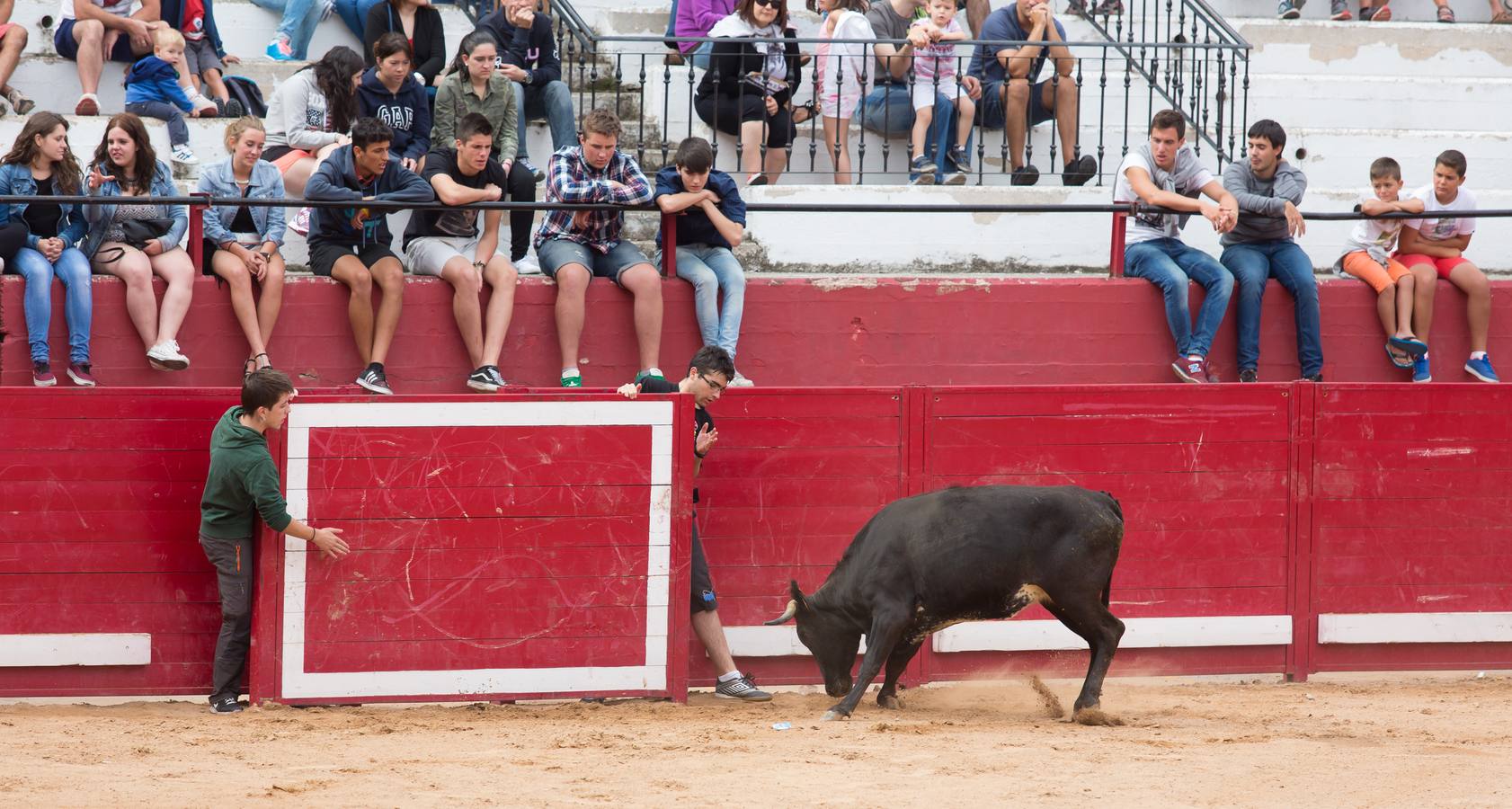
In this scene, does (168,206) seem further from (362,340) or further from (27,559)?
(27,559)

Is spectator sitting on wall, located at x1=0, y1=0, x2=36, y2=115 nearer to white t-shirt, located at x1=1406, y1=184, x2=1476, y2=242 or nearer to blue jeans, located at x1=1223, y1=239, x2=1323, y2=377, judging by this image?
blue jeans, located at x1=1223, y1=239, x2=1323, y2=377

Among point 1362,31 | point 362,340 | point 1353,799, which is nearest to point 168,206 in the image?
point 362,340

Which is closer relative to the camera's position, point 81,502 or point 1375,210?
point 81,502

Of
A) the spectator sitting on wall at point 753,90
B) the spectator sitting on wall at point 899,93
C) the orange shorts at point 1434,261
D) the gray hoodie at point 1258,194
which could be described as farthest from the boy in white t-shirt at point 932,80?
the orange shorts at point 1434,261

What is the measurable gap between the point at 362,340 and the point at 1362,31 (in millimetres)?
8024

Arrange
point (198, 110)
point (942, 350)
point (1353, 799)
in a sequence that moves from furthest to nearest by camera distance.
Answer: point (198, 110)
point (942, 350)
point (1353, 799)

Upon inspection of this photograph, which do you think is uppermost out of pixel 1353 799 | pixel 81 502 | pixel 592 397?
pixel 592 397

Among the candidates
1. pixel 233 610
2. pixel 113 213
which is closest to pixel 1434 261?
pixel 233 610

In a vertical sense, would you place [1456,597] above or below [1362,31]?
below

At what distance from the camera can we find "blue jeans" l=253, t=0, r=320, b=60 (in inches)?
431

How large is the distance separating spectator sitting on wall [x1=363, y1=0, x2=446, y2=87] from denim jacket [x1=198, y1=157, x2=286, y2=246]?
5.83ft

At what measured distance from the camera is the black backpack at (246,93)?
10.4 meters

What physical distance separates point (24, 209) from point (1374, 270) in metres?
7.02

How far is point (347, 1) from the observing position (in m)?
11.0
